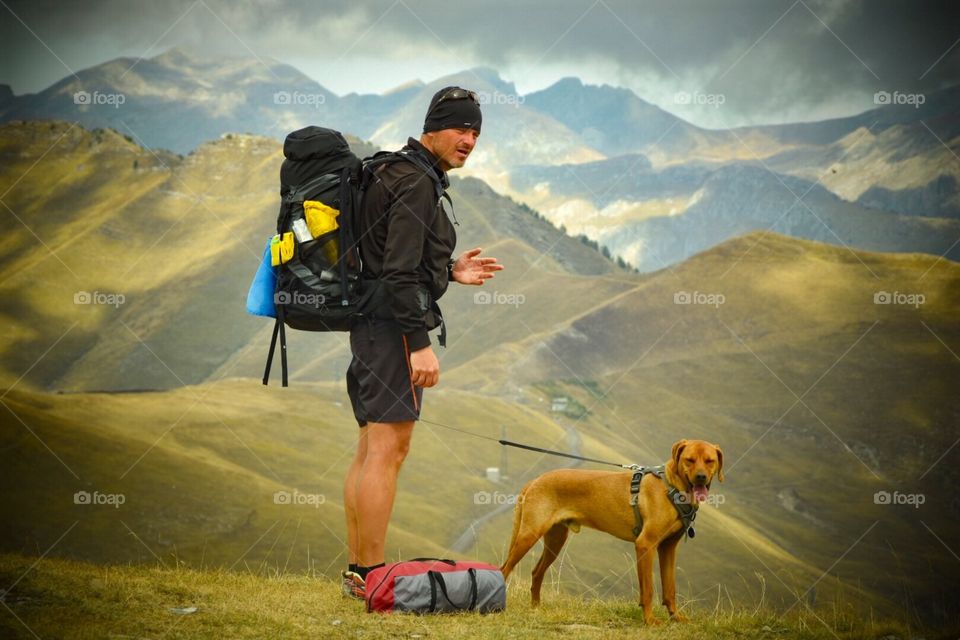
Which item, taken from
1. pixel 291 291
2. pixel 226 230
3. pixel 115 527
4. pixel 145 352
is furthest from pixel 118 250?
pixel 291 291

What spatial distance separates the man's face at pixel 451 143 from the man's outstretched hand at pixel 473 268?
2.41 ft

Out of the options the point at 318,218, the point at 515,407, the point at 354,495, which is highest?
the point at 515,407

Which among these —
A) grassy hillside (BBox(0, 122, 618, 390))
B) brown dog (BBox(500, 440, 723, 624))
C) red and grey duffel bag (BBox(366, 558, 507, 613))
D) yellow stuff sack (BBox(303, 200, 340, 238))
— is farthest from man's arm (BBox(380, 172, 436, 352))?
grassy hillside (BBox(0, 122, 618, 390))

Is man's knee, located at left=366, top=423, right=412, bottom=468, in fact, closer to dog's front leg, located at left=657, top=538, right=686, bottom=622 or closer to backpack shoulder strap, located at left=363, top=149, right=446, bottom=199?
backpack shoulder strap, located at left=363, top=149, right=446, bottom=199

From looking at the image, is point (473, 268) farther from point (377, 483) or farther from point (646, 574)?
point (646, 574)

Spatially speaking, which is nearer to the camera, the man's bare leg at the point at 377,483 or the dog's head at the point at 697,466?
the man's bare leg at the point at 377,483

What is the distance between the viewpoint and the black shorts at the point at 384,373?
7.49 m

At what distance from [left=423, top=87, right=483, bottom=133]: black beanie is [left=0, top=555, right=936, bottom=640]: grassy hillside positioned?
3.54 meters

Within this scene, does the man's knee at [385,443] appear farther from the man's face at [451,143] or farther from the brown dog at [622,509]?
the man's face at [451,143]

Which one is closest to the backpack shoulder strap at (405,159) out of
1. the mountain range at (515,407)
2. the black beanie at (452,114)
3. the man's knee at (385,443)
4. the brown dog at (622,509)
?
the black beanie at (452,114)

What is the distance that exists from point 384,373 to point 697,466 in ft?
8.30

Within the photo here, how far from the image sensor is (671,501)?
8.27 m

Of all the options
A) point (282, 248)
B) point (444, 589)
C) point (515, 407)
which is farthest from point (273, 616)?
point (515, 407)

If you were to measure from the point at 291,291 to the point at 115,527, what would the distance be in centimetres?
3842
